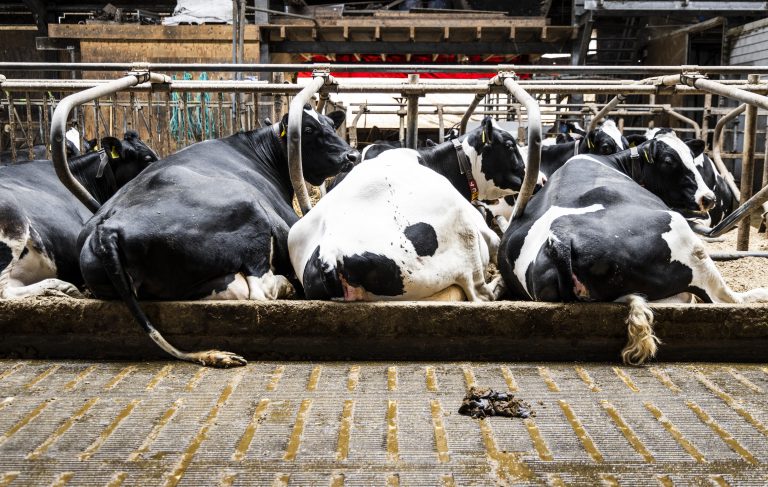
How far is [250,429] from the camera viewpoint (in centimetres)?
289

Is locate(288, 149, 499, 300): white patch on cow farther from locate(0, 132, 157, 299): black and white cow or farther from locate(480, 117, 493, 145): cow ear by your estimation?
locate(480, 117, 493, 145): cow ear

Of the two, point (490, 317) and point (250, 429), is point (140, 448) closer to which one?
point (250, 429)

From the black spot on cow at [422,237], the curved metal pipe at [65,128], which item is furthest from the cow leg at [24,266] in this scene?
the black spot on cow at [422,237]

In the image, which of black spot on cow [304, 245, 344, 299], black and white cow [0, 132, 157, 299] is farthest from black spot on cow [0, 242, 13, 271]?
black spot on cow [304, 245, 344, 299]

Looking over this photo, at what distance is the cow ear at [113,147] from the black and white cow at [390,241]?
1.96 meters

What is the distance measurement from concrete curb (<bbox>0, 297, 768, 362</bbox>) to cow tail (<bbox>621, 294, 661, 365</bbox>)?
0.07 m

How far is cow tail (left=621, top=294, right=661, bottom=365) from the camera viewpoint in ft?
12.0

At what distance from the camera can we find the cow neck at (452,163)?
6.28m

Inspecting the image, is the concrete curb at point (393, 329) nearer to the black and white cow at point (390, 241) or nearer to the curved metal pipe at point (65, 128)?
the black and white cow at point (390, 241)

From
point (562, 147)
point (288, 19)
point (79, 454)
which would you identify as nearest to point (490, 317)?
point (79, 454)

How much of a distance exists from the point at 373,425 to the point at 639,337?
1.48 meters

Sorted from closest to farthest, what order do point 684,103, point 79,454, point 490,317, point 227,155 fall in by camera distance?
point 79,454 → point 490,317 → point 227,155 → point 684,103

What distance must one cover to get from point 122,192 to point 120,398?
1694 mm

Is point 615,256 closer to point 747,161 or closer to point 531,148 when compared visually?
point 531,148
